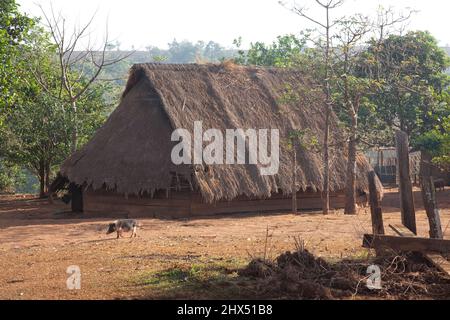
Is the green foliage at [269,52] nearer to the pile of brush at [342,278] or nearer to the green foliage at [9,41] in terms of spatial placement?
the green foliage at [9,41]

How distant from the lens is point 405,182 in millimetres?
8133

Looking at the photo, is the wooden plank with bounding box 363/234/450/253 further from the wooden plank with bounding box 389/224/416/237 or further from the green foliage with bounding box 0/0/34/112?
the green foliage with bounding box 0/0/34/112

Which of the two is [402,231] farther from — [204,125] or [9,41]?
[9,41]

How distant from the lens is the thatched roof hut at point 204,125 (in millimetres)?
17594

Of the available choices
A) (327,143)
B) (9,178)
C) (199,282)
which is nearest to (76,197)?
(327,143)

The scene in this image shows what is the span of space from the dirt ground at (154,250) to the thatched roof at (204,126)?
1.08 m

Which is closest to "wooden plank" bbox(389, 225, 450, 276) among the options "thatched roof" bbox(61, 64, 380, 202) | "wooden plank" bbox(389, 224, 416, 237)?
"wooden plank" bbox(389, 224, 416, 237)

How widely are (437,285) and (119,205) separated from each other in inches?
489

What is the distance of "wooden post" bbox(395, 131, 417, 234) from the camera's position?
320 inches

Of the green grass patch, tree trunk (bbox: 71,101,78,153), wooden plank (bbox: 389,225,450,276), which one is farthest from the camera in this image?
tree trunk (bbox: 71,101,78,153)

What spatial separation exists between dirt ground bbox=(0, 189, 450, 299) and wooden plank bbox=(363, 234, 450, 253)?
3.28ft

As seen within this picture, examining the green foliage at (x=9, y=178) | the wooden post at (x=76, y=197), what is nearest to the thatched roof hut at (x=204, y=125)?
the wooden post at (x=76, y=197)
